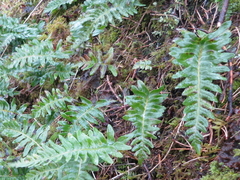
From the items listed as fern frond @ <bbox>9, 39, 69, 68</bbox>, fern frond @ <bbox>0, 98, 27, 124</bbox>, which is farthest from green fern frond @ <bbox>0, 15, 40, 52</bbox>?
fern frond @ <bbox>0, 98, 27, 124</bbox>

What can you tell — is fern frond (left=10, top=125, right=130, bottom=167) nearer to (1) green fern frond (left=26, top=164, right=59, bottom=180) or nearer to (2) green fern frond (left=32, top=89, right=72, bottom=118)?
(1) green fern frond (left=26, top=164, right=59, bottom=180)

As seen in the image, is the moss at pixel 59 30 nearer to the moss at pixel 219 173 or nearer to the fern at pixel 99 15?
the fern at pixel 99 15

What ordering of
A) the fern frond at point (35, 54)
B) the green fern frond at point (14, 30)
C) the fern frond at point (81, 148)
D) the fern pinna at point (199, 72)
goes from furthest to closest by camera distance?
the green fern frond at point (14, 30) → the fern frond at point (35, 54) → the fern frond at point (81, 148) → the fern pinna at point (199, 72)

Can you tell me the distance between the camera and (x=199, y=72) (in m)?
1.46

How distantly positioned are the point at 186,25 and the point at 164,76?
58 centimetres

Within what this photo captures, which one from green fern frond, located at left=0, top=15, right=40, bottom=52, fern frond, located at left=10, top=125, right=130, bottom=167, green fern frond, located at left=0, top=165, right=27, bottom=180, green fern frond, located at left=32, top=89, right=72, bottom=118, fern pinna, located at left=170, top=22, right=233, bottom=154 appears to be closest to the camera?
fern pinna, located at left=170, top=22, right=233, bottom=154

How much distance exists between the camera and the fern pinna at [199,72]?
4.71 feet

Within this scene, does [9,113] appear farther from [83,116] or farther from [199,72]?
[199,72]

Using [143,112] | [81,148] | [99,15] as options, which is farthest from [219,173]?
[99,15]

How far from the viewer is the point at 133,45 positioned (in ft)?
8.23

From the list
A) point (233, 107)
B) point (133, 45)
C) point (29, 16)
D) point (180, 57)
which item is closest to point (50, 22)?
point (29, 16)

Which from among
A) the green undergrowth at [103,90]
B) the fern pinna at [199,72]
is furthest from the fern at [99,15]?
the fern pinna at [199,72]

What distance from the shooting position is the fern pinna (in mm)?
1435

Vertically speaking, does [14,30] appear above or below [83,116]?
above
